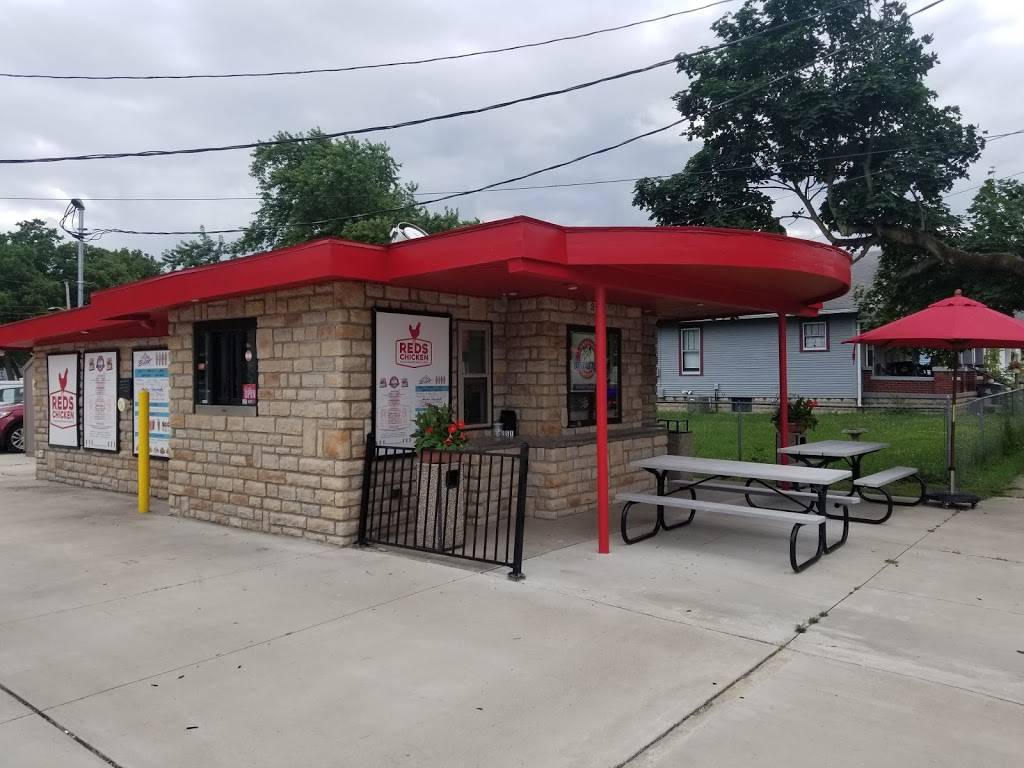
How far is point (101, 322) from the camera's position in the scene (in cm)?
952

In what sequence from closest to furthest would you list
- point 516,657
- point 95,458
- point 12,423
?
point 516,657 < point 95,458 < point 12,423

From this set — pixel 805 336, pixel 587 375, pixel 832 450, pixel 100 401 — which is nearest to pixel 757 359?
pixel 805 336

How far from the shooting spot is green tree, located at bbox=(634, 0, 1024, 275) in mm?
13602

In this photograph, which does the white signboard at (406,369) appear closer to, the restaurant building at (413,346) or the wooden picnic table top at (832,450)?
the restaurant building at (413,346)

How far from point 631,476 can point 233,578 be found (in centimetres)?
484

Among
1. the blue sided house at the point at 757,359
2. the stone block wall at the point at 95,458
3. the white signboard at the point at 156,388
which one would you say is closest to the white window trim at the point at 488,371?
the white signboard at the point at 156,388

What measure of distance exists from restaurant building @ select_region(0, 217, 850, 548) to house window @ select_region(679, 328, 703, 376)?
1761 cm

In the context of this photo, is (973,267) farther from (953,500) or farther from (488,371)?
(488,371)

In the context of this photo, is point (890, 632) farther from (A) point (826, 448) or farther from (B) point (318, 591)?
(A) point (826, 448)

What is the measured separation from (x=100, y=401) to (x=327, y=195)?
31.0 meters

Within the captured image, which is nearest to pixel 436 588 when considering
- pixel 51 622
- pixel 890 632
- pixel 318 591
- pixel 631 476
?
pixel 318 591

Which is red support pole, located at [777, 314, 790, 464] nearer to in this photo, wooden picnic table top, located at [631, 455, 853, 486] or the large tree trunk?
wooden picnic table top, located at [631, 455, 853, 486]

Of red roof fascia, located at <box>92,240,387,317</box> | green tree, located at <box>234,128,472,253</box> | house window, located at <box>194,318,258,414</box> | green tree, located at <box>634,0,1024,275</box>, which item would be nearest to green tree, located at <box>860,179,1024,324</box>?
green tree, located at <box>634,0,1024,275</box>

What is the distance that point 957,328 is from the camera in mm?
8156
